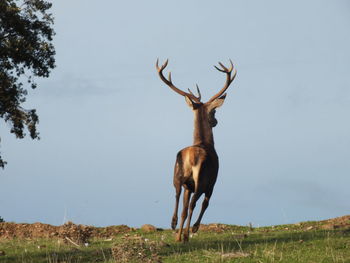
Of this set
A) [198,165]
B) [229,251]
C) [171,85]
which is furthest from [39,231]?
[229,251]

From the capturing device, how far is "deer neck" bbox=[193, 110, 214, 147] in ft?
47.5

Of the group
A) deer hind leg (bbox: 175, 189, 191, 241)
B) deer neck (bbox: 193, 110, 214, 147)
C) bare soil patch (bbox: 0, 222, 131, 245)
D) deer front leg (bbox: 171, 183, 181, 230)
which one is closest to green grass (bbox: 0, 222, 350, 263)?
deer hind leg (bbox: 175, 189, 191, 241)

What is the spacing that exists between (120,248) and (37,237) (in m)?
10.3

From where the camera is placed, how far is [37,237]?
19984 mm

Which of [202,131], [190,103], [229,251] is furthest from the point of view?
[190,103]

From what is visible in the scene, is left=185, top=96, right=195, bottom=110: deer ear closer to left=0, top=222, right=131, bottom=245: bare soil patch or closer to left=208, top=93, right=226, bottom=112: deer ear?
left=208, top=93, right=226, bottom=112: deer ear

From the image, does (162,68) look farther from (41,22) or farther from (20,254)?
(41,22)

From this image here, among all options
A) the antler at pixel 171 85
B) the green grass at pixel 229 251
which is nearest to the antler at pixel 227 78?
the antler at pixel 171 85

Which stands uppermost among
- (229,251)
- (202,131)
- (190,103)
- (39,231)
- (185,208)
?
(190,103)

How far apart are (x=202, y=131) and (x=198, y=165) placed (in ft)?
4.18

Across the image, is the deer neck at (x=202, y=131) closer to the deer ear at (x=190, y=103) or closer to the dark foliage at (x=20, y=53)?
the deer ear at (x=190, y=103)

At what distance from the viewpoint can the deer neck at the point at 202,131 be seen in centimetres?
1448

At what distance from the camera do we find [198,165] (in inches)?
530

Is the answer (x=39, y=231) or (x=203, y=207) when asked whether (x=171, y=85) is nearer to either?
(x=203, y=207)
